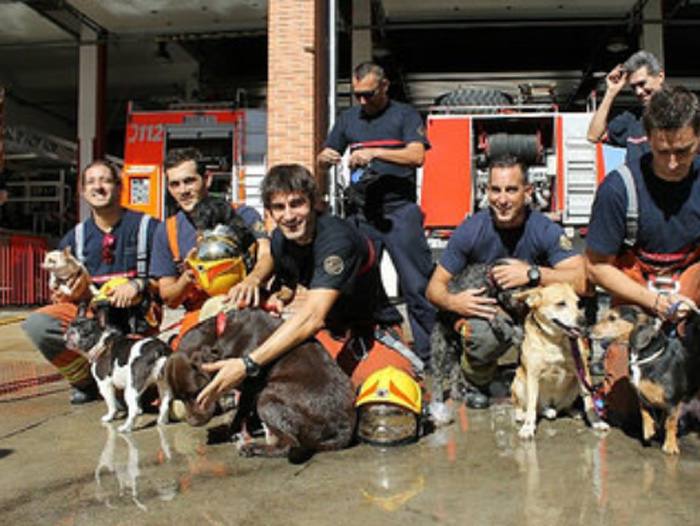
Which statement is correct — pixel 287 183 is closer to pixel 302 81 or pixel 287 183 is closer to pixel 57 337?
pixel 57 337

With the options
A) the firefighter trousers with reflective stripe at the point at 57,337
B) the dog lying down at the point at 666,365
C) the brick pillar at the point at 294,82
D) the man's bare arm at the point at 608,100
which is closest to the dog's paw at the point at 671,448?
the dog lying down at the point at 666,365

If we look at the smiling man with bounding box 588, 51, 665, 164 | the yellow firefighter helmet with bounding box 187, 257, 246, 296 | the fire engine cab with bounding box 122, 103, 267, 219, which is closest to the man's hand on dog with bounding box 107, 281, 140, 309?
the yellow firefighter helmet with bounding box 187, 257, 246, 296

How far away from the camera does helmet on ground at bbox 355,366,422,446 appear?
2.94 m

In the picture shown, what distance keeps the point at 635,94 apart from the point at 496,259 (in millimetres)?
1634

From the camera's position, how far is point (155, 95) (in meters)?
19.5

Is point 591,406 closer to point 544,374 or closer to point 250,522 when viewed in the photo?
point 544,374

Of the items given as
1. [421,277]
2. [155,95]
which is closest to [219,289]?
[421,277]

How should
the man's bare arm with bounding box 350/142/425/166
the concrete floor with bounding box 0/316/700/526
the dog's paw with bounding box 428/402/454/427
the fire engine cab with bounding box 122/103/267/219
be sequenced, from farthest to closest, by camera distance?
the fire engine cab with bounding box 122/103/267/219 < the man's bare arm with bounding box 350/142/425/166 < the dog's paw with bounding box 428/402/454/427 < the concrete floor with bounding box 0/316/700/526

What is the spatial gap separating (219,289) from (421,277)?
1446 mm

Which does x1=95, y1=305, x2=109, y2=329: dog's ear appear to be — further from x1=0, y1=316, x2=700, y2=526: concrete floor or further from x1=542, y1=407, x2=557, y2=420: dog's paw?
x1=542, y1=407, x2=557, y2=420: dog's paw

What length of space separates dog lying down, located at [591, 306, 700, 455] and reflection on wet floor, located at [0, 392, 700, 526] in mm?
197

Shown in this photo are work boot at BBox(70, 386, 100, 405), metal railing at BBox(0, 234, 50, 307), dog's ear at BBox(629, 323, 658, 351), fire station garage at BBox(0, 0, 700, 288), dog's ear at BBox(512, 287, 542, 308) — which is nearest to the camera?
dog's ear at BBox(629, 323, 658, 351)

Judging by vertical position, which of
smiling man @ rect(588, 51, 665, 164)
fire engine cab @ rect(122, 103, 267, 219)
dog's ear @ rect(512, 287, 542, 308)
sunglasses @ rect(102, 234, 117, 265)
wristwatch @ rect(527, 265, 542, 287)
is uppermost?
fire engine cab @ rect(122, 103, 267, 219)

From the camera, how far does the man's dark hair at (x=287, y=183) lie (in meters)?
3.02
